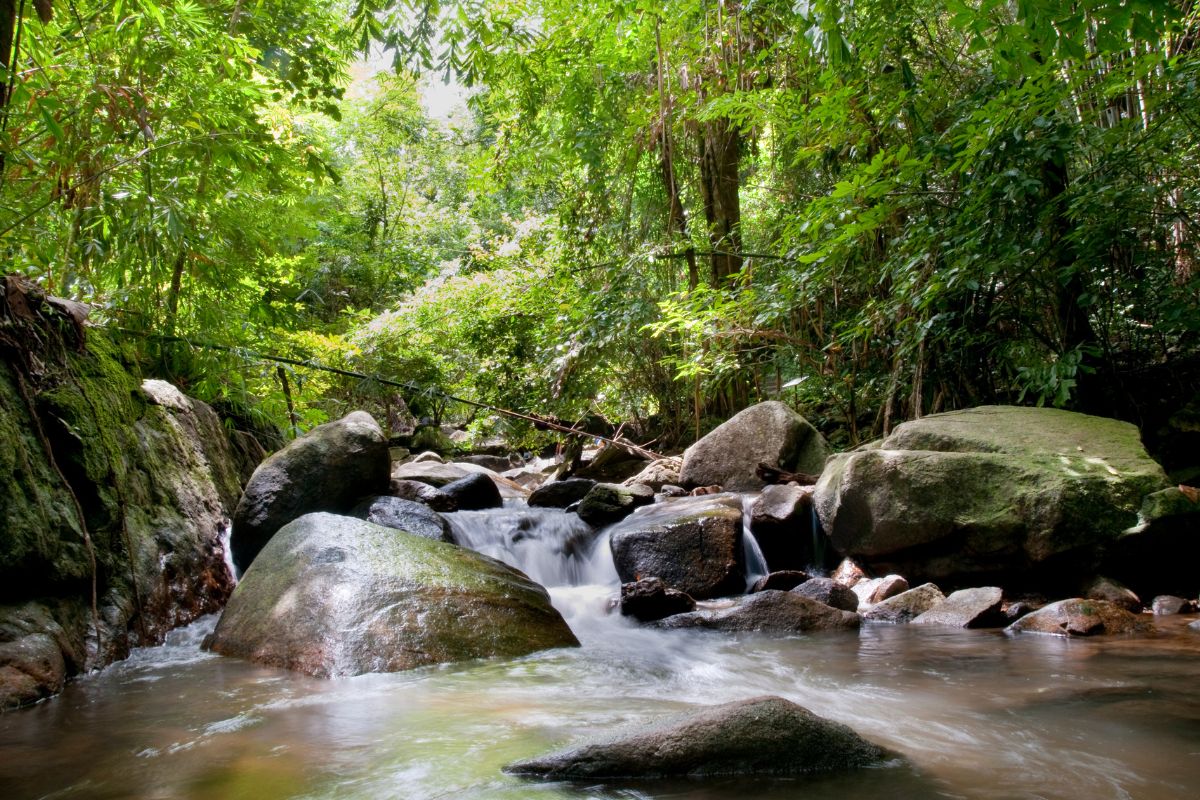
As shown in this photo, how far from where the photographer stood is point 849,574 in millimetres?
5785

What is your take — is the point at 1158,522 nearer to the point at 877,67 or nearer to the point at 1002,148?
the point at 1002,148

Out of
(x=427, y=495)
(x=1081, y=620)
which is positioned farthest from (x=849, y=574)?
(x=427, y=495)

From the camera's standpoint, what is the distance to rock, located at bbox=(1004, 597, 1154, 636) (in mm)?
4152

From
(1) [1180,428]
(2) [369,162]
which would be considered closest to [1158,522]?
(1) [1180,428]

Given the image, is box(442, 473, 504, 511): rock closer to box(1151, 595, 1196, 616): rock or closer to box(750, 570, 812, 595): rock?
box(750, 570, 812, 595): rock

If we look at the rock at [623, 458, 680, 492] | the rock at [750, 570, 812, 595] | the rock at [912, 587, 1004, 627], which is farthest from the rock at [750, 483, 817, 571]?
the rock at [623, 458, 680, 492]

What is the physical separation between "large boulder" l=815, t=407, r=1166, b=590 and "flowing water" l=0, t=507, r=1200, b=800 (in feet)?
2.61

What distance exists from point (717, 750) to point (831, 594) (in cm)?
320

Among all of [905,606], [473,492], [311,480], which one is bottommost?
[905,606]

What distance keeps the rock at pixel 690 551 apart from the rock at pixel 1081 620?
199 cm

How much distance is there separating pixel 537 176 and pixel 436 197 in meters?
13.6

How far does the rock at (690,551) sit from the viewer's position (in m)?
5.89

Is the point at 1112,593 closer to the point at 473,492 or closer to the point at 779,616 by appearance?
the point at 779,616

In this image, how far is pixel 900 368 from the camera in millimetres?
6785
